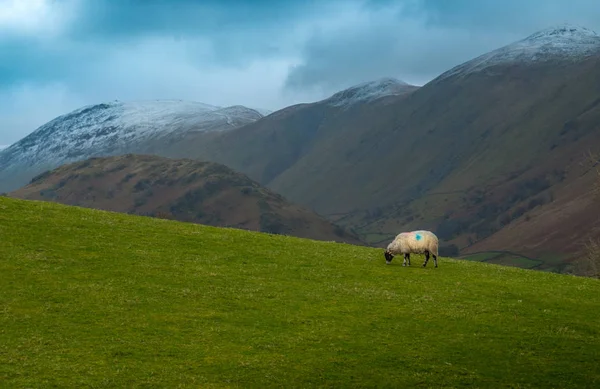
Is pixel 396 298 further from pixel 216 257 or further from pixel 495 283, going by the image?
pixel 216 257

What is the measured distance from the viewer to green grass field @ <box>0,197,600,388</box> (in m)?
24.3

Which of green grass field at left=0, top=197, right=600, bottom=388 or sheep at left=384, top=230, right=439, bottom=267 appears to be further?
sheep at left=384, top=230, right=439, bottom=267

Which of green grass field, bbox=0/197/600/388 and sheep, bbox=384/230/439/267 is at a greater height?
sheep, bbox=384/230/439/267

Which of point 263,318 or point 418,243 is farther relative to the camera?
point 418,243

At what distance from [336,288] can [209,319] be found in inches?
322

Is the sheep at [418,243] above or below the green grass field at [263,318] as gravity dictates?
above

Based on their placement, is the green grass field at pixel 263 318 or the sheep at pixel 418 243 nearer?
the green grass field at pixel 263 318

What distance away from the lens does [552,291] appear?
37.4m

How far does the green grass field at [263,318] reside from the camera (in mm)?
24312

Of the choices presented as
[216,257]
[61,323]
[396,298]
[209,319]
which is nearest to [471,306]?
[396,298]

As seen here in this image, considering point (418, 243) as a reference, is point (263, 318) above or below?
below

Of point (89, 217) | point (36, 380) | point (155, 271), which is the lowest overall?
point (36, 380)

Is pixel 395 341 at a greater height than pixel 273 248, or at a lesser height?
lesser

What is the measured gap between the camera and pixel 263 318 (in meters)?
29.7
